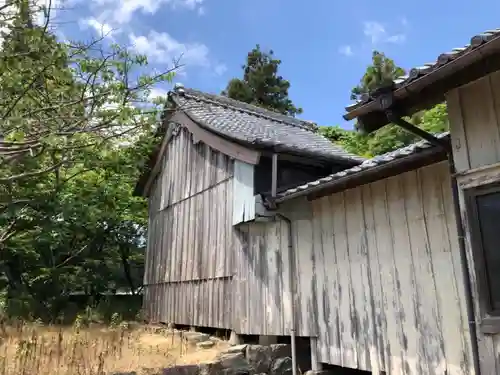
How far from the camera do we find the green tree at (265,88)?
27.7 metres

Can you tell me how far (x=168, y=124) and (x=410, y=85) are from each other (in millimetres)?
9280

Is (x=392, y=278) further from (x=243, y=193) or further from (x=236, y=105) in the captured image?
(x=236, y=105)

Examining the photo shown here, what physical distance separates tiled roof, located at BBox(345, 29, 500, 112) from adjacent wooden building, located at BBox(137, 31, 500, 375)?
0.04 ft

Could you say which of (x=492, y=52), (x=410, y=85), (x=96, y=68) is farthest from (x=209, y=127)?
(x=492, y=52)

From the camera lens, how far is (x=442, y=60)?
3.34 m

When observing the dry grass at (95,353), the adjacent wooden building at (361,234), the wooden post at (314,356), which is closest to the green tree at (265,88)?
the adjacent wooden building at (361,234)

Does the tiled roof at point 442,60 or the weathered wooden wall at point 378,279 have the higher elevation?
the tiled roof at point 442,60

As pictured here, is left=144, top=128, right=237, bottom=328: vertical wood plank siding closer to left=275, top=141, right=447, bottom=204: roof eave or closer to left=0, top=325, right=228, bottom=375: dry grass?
left=0, top=325, right=228, bottom=375: dry grass

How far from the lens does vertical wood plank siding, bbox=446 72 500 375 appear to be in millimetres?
3562

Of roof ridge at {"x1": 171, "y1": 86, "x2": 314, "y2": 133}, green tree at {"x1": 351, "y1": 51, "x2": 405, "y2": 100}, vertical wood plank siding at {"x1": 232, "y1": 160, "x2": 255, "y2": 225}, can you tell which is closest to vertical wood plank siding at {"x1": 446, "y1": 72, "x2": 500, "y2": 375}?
vertical wood plank siding at {"x1": 232, "y1": 160, "x2": 255, "y2": 225}

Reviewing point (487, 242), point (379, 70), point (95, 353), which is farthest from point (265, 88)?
point (487, 242)

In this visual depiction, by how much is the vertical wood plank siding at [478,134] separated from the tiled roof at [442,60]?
24.1 inches

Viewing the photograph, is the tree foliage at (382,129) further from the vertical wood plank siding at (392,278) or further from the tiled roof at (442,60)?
the tiled roof at (442,60)

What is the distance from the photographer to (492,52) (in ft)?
10.1
